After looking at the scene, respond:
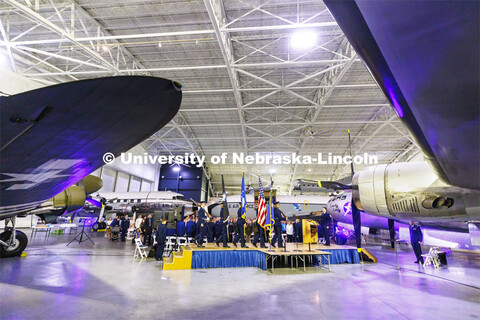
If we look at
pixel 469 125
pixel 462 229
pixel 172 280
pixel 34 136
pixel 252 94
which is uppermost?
pixel 252 94

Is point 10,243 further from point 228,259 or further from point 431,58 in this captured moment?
point 431,58

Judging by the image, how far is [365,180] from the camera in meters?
3.67

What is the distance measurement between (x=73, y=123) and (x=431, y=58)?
327 centimetres

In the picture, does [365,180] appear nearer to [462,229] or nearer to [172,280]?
[172,280]

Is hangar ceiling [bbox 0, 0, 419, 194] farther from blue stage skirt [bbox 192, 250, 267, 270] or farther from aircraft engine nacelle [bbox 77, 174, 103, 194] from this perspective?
blue stage skirt [bbox 192, 250, 267, 270]

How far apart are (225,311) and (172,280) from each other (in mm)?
2629

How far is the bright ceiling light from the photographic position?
1254 centimetres

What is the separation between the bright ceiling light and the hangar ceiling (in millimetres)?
245

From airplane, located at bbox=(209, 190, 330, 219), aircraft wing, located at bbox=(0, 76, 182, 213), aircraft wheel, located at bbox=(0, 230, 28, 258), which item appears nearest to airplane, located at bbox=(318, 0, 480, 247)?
aircraft wing, located at bbox=(0, 76, 182, 213)

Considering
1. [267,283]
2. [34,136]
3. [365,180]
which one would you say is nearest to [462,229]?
[267,283]

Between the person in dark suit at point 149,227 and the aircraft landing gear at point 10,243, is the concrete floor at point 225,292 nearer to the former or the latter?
the aircraft landing gear at point 10,243

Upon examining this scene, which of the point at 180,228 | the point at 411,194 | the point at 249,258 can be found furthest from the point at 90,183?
the point at 411,194

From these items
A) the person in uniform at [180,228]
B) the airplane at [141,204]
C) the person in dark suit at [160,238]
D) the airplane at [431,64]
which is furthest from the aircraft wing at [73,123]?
the airplane at [141,204]

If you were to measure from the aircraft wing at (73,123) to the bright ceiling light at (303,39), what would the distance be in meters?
11.8
